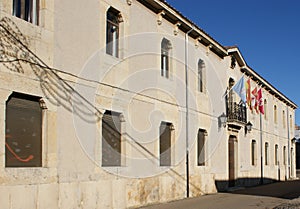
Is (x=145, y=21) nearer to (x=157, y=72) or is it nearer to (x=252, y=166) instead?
(x=157, y=72)

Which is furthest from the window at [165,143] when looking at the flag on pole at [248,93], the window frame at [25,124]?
the flag on pole at [248,93]

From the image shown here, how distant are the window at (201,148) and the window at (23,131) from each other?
33.5 ft

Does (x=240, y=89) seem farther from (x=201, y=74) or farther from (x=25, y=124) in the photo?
(x=25, y=124)

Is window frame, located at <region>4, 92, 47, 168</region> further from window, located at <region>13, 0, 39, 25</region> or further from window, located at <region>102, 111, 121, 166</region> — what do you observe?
window, located at <region>102, 111, 121, 166</region>

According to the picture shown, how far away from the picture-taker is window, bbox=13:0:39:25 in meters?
10.2

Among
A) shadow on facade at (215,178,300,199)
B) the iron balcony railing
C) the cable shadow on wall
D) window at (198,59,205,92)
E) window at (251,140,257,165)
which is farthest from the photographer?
window at (251,140,257,165)

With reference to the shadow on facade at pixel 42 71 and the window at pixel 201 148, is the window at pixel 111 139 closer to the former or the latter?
the shadow on facade at pixel 42 71

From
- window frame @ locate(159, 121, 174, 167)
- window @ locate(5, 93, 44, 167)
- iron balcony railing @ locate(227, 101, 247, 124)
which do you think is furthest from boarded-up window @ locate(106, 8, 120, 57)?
iron balcony railing @ locate(227, 101, 247, 124)

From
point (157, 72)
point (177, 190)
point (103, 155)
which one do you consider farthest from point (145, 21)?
point (177, 190)

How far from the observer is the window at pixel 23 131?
9875 millimetres

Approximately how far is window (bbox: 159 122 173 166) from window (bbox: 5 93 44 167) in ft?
21.3

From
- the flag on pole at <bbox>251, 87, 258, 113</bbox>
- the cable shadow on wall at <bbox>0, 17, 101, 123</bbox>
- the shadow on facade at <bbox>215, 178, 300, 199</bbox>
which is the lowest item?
the shadow on facade at <bbox>215, 178, 300, 199</bbox>

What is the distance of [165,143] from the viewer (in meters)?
17.0

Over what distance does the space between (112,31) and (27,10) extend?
12.1 feet
